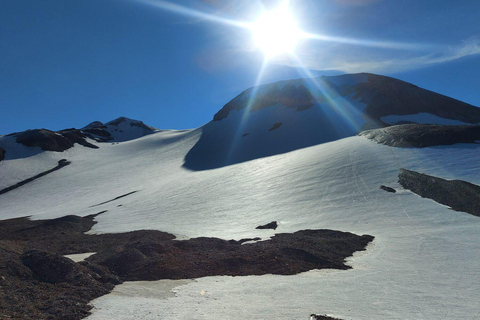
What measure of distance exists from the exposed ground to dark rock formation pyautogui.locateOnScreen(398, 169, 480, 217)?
736cm

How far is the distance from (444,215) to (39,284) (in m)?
22.4

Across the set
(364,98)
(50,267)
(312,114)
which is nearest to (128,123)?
(312,114)

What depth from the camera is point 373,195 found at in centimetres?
2673

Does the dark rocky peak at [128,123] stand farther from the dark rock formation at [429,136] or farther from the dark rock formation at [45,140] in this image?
the dark rock formation at [429,136]

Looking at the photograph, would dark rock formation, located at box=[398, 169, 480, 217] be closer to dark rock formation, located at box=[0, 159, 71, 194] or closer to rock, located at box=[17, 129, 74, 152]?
dark rock formation, located at box=[0, 159, 71, 194]

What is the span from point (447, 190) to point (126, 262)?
22.3 metres

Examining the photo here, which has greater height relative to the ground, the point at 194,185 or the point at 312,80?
the point at 312,80

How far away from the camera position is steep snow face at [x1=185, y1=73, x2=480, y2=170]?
6644 cm

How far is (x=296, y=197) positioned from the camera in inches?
1224

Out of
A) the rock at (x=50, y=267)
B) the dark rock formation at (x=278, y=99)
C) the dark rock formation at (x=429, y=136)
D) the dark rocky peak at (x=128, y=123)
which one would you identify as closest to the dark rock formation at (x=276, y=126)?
the dark rock formation at (x=278, y=99)

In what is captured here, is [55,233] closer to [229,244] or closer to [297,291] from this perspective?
[229,244]

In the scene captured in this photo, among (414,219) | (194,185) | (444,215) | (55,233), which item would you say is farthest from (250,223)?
(194,185)

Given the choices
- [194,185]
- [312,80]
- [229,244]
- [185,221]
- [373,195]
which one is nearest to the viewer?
[229,244]

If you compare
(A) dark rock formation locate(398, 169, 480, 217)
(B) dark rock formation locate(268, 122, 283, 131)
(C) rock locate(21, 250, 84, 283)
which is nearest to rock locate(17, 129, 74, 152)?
(B) dark rock formation locate(268, 122, 283, 131)
